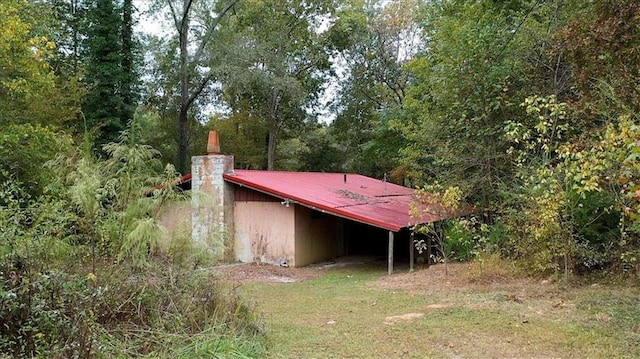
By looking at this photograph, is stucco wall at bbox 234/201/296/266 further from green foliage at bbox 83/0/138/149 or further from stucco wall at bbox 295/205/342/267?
green foliage at bbox 83/0/138/149

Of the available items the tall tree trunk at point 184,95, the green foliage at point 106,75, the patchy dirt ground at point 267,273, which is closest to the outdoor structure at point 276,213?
the patchy dirt ground at point 267,273

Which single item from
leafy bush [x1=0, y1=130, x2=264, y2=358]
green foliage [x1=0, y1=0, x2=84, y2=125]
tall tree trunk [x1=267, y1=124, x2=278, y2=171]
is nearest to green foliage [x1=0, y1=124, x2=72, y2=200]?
green foliage [x1=0, y1=0, x2=84, y2=125]

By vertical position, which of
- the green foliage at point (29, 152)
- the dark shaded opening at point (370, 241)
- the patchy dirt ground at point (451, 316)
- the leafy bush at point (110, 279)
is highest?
the green foliage at point (29, 152)

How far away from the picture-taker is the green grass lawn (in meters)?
5.53

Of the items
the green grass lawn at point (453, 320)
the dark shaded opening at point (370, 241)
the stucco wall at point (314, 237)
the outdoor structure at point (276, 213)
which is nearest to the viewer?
the green grass lawn at point (453, 320)

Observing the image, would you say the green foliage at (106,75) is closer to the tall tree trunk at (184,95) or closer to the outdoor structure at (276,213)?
the tall tree trunk at (184,95)

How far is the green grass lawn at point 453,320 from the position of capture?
5.53 metres

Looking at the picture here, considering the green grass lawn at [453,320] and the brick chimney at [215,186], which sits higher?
the brick chimney at [215,186]

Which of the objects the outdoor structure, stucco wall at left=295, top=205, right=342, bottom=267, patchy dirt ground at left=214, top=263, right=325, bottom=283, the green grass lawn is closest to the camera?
the green grass lawn

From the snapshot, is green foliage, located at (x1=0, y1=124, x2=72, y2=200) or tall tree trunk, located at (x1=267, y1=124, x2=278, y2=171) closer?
green foliage, located at (x1=0, y1=124, x2=72, y2=200)

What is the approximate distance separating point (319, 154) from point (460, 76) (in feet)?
59.7

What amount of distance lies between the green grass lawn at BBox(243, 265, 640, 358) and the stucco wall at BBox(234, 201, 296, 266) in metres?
3.51

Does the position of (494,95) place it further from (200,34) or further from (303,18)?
(200,34)

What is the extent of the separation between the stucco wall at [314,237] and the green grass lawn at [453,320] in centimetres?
373
